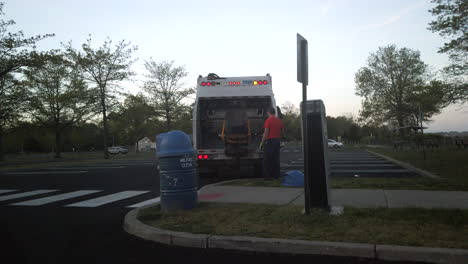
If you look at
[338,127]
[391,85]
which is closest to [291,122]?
[338,127]

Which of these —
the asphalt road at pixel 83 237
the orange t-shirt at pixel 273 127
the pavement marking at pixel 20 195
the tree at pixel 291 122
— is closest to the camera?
→ the asphalt road at pixel 83 237

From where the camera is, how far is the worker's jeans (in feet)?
30.1

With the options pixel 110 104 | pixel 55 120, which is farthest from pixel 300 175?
pixel 55 120

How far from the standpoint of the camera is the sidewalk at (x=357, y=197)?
5.82 metres

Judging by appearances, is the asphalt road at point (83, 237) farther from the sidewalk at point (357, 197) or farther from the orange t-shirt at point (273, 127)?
the orange t-shirt at point (273, 127)

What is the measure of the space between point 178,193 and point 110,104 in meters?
30.0

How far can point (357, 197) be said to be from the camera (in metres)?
6.61

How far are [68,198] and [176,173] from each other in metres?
3.95

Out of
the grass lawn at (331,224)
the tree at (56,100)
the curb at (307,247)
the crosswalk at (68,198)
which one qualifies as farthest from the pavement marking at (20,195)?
the tree at (56,100)

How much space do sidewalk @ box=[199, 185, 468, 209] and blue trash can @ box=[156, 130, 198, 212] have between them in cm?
102

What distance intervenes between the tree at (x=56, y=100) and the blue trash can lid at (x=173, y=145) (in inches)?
1257

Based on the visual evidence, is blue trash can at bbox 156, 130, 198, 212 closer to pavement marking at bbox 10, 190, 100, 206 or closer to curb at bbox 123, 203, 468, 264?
curb at bbox 123, 203, 468, 264

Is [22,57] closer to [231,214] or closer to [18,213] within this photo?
[18,213]

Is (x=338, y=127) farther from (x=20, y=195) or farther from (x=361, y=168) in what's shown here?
(x=20, y=195)
